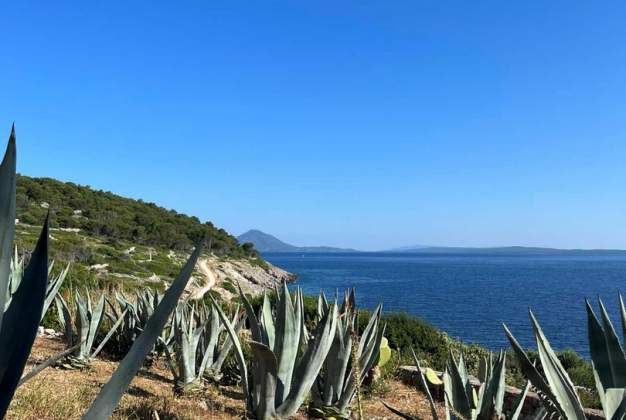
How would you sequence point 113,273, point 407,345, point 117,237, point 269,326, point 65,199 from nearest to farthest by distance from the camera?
point 269,326 → point 407,345 → point 113,273 → point 117,237 → point 65,199

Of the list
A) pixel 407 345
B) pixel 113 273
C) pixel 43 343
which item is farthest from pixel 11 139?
pixel 113 273

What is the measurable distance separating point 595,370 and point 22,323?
2.01m

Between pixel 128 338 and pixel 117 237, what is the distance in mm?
42431

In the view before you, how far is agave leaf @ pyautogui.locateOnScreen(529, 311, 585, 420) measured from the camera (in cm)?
188

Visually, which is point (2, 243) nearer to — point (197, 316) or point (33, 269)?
point (33, 269)

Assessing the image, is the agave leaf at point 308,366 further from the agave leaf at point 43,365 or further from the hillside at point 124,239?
the hillside at point 124,239

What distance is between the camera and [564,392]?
1923 mm

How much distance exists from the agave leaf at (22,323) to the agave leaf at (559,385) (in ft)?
5.28

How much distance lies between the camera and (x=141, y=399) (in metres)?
4.15

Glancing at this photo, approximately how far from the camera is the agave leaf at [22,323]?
1224 millimetres

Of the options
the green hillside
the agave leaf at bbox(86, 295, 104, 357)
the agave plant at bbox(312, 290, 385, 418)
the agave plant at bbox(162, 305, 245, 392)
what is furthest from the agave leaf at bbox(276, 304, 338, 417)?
the green hillside

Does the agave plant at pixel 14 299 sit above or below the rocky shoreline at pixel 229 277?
above

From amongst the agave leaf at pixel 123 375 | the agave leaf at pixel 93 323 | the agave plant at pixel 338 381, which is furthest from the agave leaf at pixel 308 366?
the agave leaf at pixel 93 323

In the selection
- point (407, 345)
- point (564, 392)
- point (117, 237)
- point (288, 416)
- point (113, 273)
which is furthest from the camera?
point (117, 237)
